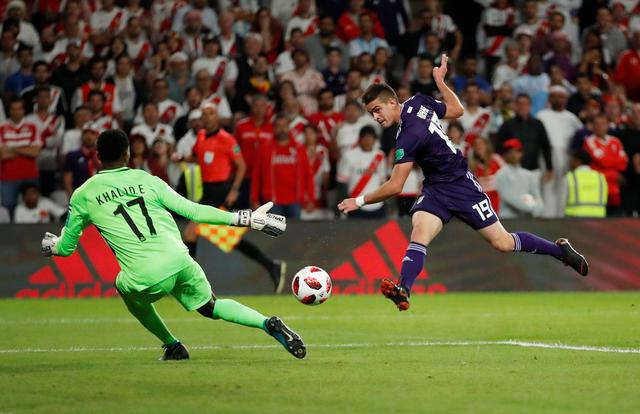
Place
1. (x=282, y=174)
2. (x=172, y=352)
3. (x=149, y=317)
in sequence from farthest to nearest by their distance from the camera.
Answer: (x=282, y=174), (x=172, y=352), (x=149, y=317)

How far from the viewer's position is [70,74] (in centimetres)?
1928

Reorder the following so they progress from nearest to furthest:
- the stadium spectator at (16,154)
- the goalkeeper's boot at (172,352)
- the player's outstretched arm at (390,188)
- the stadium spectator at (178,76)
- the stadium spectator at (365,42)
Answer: the goalkeeper's boot at (172,352), the player's outstretched arm at (390,188), the stadium spectator at (16,154), the stadium spectator at (178,76), the stadium spectator at (365,42)

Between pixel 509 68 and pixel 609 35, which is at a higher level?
pixel 609 35

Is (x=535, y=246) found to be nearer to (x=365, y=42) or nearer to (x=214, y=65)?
(x=214, y=65)

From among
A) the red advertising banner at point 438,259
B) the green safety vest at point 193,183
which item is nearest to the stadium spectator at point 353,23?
the red advertising banner at point 438,259

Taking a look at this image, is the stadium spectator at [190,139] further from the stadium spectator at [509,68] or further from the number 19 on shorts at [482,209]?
the number 19 on shorts at [482,209]

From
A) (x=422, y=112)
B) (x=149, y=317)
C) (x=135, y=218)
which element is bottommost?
(x=149, y=317)

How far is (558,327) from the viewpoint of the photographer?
12078mm

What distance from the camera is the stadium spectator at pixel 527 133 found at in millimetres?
18391

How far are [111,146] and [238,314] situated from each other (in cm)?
154

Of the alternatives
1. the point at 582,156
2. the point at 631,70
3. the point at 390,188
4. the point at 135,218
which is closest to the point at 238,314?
the point at 135,218

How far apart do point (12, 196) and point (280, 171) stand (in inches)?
156

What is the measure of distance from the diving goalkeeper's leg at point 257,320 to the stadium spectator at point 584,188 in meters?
9.98

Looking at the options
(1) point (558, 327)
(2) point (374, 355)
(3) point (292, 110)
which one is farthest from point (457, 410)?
(3) point (292, 110)
